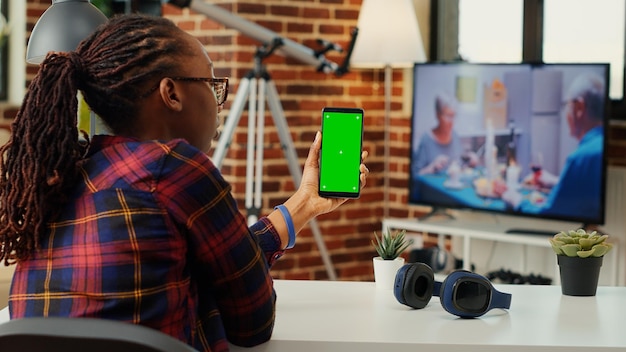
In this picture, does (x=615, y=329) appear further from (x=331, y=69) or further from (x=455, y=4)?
(x=455, y=4)

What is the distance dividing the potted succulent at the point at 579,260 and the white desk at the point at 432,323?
0.03 meters

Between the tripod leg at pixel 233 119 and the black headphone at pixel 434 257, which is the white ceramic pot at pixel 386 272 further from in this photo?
the black headphone at pixel 434 257

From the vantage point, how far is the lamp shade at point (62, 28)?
239 cm

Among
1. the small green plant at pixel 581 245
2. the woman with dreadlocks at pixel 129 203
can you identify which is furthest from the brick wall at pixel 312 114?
the woman with dreadlocks at pixel 129 203

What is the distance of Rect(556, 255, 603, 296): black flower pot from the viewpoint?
218cm

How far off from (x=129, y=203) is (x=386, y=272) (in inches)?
31.1

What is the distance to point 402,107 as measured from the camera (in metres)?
5.30

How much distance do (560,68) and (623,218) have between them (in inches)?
25.8

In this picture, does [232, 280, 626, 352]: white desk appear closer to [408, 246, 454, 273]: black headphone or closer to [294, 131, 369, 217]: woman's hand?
[294, 131, 369, 217]: woman's hand

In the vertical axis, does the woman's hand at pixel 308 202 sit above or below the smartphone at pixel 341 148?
below

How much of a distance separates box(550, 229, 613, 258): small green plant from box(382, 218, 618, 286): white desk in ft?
6.40

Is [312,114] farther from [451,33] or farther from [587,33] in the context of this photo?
[587,33]

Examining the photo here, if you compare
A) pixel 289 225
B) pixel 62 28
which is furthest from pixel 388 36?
pixel 289 225

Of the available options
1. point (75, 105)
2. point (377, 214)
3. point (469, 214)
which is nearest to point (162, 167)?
point (75, 105)
